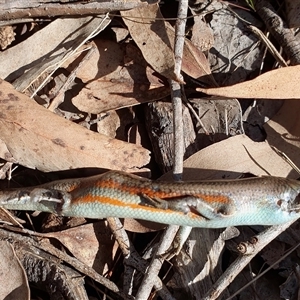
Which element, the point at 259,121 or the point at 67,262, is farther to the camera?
the point at 259,121

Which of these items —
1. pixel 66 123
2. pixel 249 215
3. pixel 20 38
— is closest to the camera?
pixel 249 215

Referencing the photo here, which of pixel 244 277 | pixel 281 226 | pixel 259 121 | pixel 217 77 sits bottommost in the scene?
pixel 244 277

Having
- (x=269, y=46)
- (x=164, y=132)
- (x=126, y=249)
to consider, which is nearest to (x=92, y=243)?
(x=126, y=249)

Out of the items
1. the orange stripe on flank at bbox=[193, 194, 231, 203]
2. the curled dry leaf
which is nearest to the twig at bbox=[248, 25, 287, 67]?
the curled dry leaf

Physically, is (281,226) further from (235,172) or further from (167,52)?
(167,52)

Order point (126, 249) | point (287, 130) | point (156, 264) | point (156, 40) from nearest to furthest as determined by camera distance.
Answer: point (156, 264), point (126, 249), point (156, 40), point (287, 130)

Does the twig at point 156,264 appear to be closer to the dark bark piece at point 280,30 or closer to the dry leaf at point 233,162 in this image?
the dry leaf at point 233,162

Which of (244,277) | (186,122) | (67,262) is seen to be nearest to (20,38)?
(186,122)

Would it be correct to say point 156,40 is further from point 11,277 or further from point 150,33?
point 11,277
